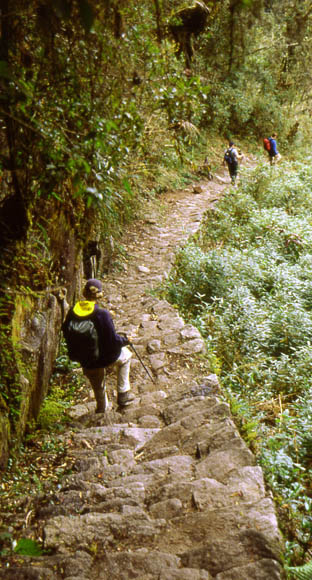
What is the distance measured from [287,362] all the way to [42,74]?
458 centimetres

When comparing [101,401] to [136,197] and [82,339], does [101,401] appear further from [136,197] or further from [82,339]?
[136,197]

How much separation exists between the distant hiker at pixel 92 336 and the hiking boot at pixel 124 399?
17.6 inches

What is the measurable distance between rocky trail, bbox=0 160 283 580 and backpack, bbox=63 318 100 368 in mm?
906

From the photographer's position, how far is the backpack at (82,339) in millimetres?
3945

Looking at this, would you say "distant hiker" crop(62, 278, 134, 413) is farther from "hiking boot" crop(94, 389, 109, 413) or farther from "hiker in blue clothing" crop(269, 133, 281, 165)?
"hiker in blue clothing" crop(269, 133, 281, 165)

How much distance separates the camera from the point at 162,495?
308 cm

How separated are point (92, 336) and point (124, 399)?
125 cm

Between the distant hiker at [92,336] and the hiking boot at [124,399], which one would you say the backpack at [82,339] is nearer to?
the distant hiker at [92,336]

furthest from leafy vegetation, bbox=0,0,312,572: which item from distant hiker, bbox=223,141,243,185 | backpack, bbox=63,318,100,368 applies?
distant hiker, bbox=223,141,243,185

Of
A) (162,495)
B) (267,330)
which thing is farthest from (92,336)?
(267,330)

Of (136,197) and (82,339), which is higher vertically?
(82,339)

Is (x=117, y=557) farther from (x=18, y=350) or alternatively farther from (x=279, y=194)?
(x=279, y=194)

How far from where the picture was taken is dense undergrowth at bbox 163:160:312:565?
3580 mm

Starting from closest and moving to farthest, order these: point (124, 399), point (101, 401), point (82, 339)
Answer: point (82, 339)
point (101, 401)
point (124, 399)
